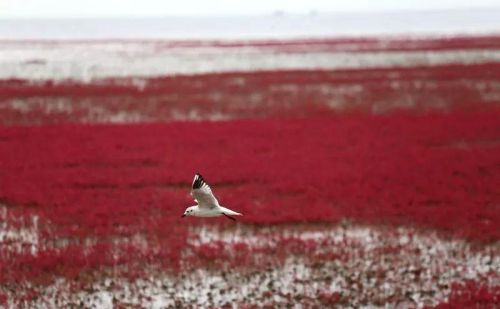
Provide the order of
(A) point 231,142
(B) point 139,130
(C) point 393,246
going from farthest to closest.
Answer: (B) point 139,130 → (A) point 231,142 → (C) point 393,246

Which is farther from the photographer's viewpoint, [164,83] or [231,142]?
[164,83]

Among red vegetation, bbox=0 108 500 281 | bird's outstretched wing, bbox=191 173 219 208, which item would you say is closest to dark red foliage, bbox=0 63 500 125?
red vegetation, bbox=0 108 500 281

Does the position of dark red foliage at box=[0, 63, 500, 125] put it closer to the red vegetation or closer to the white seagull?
the red vegetation

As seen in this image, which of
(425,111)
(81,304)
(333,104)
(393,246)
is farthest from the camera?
(333,104)

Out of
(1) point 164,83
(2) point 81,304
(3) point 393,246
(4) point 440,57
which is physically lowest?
(2) point 81,304

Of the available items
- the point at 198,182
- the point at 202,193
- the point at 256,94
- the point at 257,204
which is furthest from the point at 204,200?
the point at 256,94

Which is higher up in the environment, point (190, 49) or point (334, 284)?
point (190, 49)

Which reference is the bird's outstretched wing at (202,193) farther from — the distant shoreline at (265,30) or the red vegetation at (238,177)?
the distant shoreline at (265,30)

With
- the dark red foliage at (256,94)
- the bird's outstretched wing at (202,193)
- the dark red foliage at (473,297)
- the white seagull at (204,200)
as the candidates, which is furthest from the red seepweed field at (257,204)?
the bird's outstretched wing at (202,193)

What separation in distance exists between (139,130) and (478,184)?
10.4m

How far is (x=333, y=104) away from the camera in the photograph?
26.6 metres

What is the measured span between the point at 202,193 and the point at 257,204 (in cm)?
678

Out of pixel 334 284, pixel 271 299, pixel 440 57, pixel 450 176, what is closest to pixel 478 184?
pixel 450 176

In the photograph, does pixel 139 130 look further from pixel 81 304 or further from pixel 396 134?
pixel 81 304
